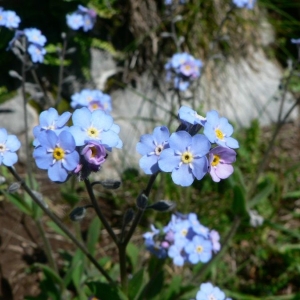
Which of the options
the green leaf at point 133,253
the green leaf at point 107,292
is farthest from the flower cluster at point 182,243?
the green leaf at point 133,253

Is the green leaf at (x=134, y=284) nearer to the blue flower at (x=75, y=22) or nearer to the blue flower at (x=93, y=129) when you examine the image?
the blue flower at (x=93, y=129)

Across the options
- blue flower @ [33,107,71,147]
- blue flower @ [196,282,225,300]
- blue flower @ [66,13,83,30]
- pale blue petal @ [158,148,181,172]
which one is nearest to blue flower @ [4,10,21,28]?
blue flower @ [66,13,83,30]

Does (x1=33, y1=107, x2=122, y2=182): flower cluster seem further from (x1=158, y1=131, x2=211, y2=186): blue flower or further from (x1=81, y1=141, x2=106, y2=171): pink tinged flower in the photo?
(x1=158, y1=131, x2=211, y2=186): blue flower

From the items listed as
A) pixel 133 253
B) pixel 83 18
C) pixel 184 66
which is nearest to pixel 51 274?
pixel 133 253

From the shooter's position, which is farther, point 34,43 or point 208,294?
point 34,43

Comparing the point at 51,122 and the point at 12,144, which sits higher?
the point at 51,122

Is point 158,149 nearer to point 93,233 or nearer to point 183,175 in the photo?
point 183,175

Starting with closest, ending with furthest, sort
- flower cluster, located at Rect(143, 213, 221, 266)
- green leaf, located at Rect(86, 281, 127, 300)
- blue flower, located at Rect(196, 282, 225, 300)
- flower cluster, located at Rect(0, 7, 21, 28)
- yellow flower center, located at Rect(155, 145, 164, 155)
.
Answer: yellow flower center, located at Rect(155, 145, 164, 155)
blue flower, located at Rect(196, 282, 225, 300)
green leaf, located at Rect(86, 281, 127, 300)
flower cluster, located at Rect(143, 213, 221, 266)
flower cluster, located at Rect(0, 7, 21, 28)
